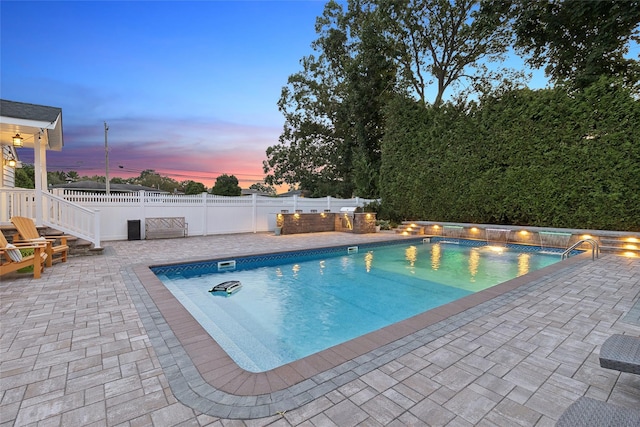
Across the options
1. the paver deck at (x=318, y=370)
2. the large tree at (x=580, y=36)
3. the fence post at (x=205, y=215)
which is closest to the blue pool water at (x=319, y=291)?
the paver deck at (x=318, y=370)

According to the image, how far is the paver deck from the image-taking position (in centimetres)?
193

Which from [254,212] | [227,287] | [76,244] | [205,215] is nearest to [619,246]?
[227,287]

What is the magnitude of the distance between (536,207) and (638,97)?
414 centimetres

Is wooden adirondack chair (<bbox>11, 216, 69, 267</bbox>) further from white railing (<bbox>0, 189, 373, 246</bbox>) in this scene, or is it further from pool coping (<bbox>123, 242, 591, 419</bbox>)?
pool coping (<bbox>123, 242, 591, 419</bbox>)

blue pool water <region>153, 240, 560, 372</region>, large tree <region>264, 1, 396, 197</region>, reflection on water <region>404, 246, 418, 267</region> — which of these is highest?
large tree <region>264, 1, 396, 197</region>

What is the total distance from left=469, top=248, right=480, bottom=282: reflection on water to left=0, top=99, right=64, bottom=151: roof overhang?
10.5 metres

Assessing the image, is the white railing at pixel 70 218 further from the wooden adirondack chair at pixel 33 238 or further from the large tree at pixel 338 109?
the large tree at pixel 338 109

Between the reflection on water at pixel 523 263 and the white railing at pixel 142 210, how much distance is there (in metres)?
8.35

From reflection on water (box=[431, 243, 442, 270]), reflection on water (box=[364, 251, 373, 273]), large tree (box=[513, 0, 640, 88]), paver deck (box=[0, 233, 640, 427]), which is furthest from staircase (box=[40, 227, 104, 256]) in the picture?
large tree (box=[513, 0, 640, 88])

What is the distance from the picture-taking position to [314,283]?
656cm

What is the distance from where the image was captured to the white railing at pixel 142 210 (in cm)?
750

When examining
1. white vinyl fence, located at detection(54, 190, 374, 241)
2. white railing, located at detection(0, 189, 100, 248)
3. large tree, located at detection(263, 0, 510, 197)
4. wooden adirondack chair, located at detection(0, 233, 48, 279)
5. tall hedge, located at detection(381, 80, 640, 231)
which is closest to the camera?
wooden adirondack chair, located at detection(0, 233, 48, 279)

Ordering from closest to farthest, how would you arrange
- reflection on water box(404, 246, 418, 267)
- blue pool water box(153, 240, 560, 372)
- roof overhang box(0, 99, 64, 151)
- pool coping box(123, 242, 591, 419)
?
pool coping box(123, 242, 591, 419) < blue pool water box(153, 240, 560, 372) < roof overhang box(0, 99, 64, 151) < reflection on water box(404, 246, 418, 267)

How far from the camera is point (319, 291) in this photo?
6020 mm
